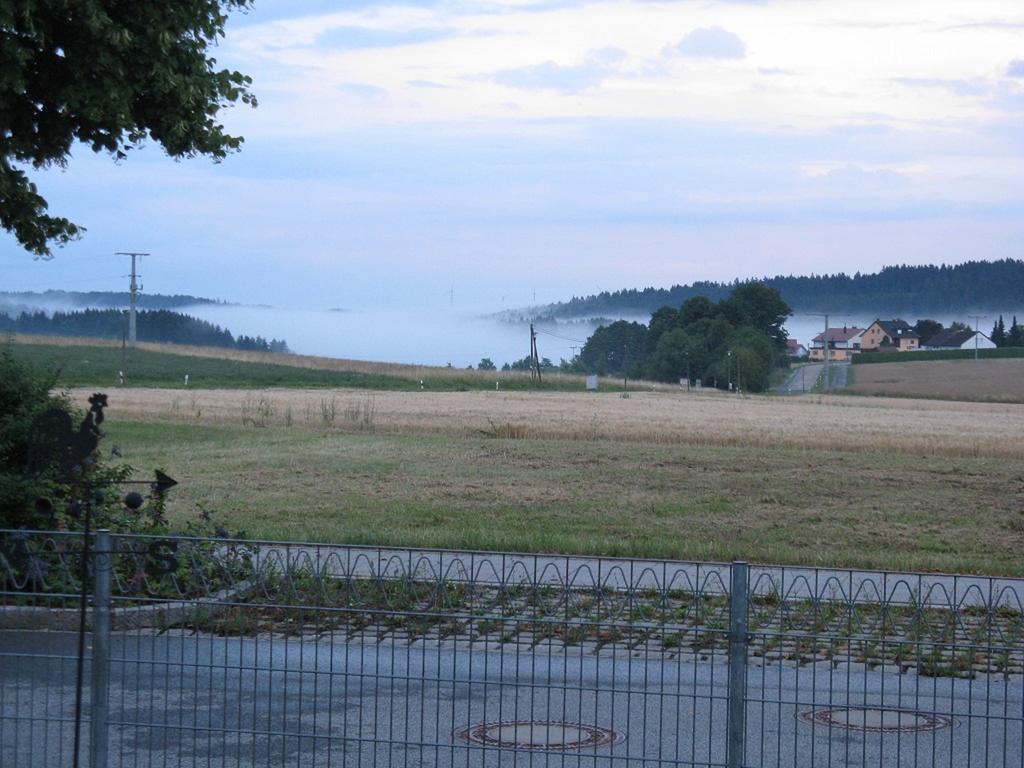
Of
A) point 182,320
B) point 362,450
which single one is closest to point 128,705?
point 362,450

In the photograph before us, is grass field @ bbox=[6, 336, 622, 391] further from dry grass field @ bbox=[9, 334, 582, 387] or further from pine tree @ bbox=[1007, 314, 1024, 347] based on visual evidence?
pine tree @ bbox=[1007, 314, 1024, 347]

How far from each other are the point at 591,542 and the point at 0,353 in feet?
21.1

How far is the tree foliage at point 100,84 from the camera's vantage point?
10.8m

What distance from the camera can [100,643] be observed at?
5395mm

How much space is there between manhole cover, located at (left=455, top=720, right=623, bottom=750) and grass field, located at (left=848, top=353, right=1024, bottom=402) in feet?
284

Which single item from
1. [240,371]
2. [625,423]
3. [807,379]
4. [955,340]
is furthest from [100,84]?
[955,340]

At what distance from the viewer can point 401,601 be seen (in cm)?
970

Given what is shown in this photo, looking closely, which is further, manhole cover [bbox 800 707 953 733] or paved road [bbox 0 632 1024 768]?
manhole cover [bbox 800 707 953 733]

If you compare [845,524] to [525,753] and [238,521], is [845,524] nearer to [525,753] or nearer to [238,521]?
[238,521]

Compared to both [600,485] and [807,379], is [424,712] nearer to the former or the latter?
[600,485]

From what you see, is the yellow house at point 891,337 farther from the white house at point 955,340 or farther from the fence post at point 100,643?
the fence post at point 100,643

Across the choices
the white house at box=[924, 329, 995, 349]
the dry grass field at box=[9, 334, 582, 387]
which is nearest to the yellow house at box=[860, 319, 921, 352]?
the white house at box=[924, 329, 995, 349]

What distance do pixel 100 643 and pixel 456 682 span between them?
236cm

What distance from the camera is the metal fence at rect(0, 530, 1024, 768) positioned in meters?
5.82
